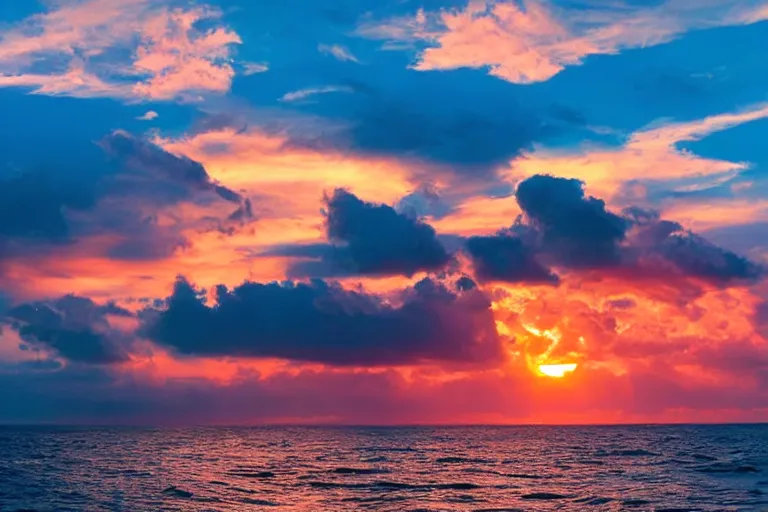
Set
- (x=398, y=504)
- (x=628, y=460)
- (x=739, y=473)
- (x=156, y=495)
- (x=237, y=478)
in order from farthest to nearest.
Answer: (x=628, y=460) < (x=739, y=473) < (x=237, y=478) < (x=156, y=495) < (x=398, y=504)

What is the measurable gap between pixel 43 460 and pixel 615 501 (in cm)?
8678

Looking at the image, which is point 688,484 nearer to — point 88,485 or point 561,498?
point 561,498

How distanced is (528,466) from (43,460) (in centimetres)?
7002

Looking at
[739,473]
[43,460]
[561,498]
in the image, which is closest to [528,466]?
[739,473]

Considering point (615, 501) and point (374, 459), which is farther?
point (374, 459)

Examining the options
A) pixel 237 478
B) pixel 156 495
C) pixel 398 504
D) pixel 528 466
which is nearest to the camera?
pixel 398 504

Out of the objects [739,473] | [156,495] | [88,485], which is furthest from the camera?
[739,473]

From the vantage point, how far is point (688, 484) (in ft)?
253

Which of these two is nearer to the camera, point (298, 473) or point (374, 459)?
point (298, 473)

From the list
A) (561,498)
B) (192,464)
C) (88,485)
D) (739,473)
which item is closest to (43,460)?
(192,464)

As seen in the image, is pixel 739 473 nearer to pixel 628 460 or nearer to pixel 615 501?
pixel 628 460

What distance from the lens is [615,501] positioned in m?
63.4

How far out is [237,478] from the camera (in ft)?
278

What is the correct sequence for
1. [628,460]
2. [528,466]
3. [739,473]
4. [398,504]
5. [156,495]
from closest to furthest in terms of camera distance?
[398,504] → [156,495] → [739,473] → [528,466] → [628,460]
